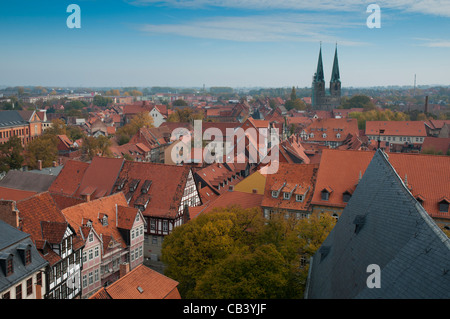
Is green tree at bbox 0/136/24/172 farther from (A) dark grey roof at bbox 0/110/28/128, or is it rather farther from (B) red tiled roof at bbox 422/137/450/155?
(B) red tiled roof at bbox 422/137/450/155

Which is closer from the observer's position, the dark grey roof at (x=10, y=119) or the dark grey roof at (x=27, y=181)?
the dark grey roof at (x=27, y=181)

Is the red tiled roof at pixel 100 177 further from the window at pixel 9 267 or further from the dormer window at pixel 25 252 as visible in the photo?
the window at pixel 9 267

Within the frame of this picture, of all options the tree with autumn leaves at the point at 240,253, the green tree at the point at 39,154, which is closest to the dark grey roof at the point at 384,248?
the tree with autumn leaves at the point at 240,253

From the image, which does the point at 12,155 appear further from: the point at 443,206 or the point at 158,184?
the point at 443,206

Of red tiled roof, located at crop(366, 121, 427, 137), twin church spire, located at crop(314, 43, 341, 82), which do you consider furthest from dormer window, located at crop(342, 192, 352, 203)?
twin church spire, located at crop(314, 43, 341, 82)

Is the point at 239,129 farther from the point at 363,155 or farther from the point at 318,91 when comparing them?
the point at 318,91

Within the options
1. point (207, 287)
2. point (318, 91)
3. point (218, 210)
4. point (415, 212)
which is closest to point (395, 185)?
point (415, 212)
